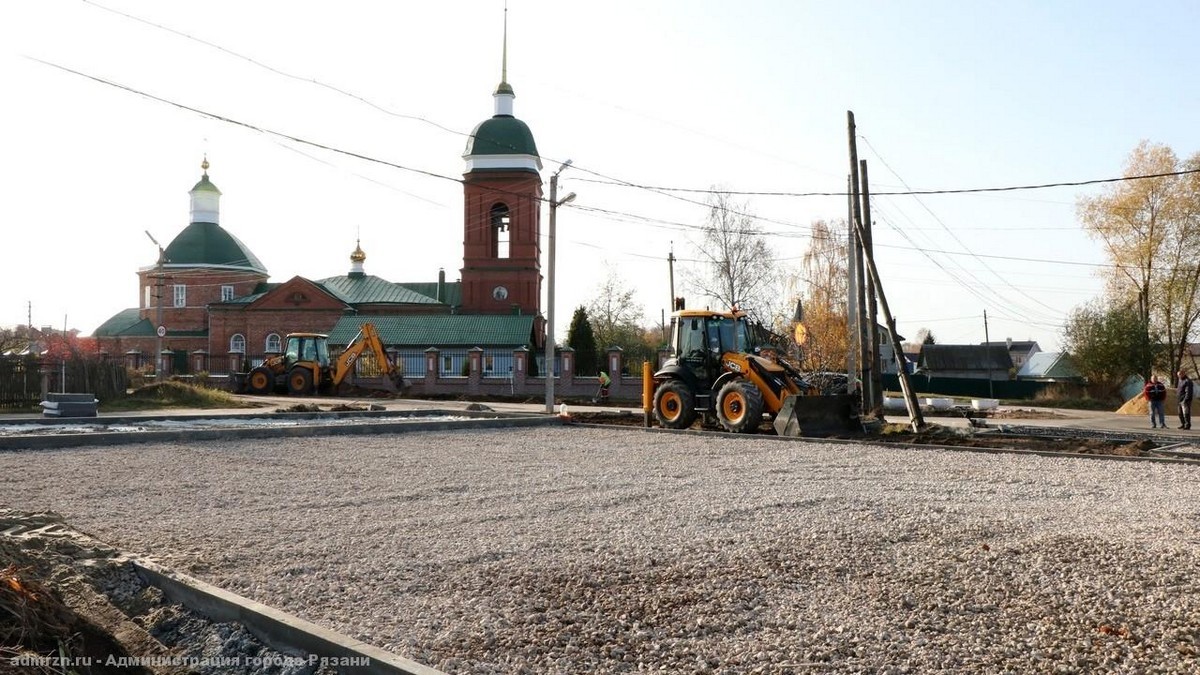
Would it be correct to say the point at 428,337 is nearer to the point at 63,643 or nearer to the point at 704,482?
the point at 704,482

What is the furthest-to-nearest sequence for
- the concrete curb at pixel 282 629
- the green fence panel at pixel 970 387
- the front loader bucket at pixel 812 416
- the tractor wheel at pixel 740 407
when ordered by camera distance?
the green fence panel at pixel 970 387
the tractor wheel at pixel 740 407
the front loader bucket at pixel 812 416
the concrete curb at pixel 282 629

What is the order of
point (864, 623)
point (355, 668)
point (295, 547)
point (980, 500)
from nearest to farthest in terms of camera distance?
point (355, 668) → point (864, 623) → point (295, 547) → point (980, 500)

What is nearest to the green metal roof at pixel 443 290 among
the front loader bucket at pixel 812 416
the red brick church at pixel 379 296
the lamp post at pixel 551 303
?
the red brick church at pixel 379 296

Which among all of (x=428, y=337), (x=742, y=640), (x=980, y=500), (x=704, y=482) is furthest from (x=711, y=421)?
(x=428, y=337)

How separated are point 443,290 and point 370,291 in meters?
5.36

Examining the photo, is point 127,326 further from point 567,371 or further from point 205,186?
point 567,371

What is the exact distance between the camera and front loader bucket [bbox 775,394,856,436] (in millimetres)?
16000

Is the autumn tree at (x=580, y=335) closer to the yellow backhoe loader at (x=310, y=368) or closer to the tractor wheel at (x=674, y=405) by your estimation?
the yellow backhoe loader at (x=310, y=368)

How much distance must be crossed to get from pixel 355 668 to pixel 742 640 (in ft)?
5.82

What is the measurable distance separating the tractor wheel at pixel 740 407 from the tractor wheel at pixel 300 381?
20846 mm

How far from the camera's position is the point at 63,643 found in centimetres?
440

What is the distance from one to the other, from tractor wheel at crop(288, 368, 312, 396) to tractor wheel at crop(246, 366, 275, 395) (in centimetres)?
87

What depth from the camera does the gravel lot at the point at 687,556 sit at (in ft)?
14.5

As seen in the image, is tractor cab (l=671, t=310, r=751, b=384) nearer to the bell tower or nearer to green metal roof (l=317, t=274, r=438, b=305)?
the bell tower
